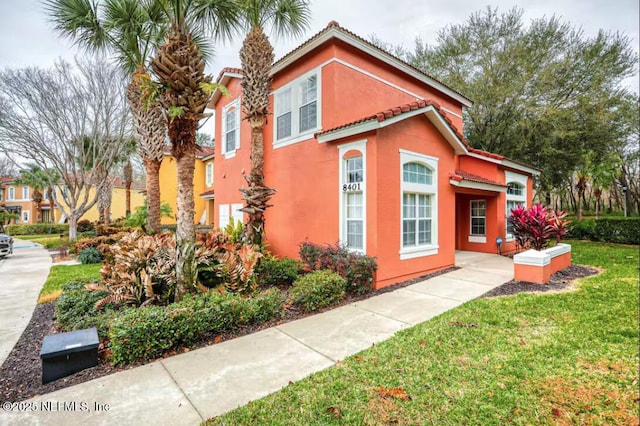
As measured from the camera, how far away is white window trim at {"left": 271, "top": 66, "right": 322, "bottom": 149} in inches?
374

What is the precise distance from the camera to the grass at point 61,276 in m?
7.74

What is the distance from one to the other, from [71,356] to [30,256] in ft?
52.0

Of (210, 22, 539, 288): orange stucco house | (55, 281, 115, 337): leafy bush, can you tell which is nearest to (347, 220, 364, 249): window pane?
(210, 22, 539, 288): orange stucco house

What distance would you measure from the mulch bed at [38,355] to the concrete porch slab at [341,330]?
1.37 ft

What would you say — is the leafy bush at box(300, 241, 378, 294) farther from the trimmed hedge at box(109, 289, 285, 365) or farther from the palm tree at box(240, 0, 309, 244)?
the palm tree at box(240, 0, 309, 244)

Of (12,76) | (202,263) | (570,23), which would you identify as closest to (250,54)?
(202,263)

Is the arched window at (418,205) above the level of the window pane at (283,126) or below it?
below

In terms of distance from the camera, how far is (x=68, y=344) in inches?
156

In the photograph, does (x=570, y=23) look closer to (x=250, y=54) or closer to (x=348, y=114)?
(x=348, y=114)

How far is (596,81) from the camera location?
17078 mm

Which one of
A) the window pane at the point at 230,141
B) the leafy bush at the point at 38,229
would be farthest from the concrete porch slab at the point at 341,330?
the leafy bush at the point at 38,229

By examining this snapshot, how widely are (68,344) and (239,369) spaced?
2.24 metres

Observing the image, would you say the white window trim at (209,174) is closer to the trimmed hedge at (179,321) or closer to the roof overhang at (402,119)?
the roof overhang at (402,119)

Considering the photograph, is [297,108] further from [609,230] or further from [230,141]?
[609,230]
